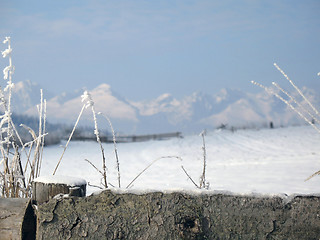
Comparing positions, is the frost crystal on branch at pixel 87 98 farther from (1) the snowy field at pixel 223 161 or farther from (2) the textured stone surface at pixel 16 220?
(1) the snowy field at pixel 223 161

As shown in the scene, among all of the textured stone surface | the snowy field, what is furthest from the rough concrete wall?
the snowy field

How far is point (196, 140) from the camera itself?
1537 cm

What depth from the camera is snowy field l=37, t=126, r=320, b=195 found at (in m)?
6.59

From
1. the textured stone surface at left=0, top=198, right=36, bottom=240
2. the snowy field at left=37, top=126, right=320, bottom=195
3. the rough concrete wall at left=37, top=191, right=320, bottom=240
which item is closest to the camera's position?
the rough concrete wall at left=37, top=191, right=320, bottom=240

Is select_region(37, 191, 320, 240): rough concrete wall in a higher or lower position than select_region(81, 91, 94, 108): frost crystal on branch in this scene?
lower

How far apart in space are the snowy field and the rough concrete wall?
3.25 m

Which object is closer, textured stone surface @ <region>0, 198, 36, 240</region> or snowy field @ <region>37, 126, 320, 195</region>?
textured stone surface @ <region>0, 198, 36, 240</region>

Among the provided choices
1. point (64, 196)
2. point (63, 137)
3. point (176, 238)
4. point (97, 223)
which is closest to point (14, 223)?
point (64, 196)

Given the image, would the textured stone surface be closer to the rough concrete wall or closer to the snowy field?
the rough concrete wall

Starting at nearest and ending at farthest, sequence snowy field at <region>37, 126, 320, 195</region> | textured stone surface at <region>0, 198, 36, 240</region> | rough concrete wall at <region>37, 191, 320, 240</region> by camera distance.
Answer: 1. rough concrete wall at <region>37, 191, 320, 240</region>
2. textured stone surface at <region>0, 198, 36, 240</region>
3. snowy field at <region>37, 126, 320, 195</region>

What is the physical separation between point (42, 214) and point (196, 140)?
44.3 ft

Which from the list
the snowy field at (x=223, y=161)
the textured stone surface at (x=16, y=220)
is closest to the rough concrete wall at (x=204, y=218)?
the textured stone surface at (x=16, y=220)

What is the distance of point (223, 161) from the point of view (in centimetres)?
1085

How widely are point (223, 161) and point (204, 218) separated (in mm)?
9065
